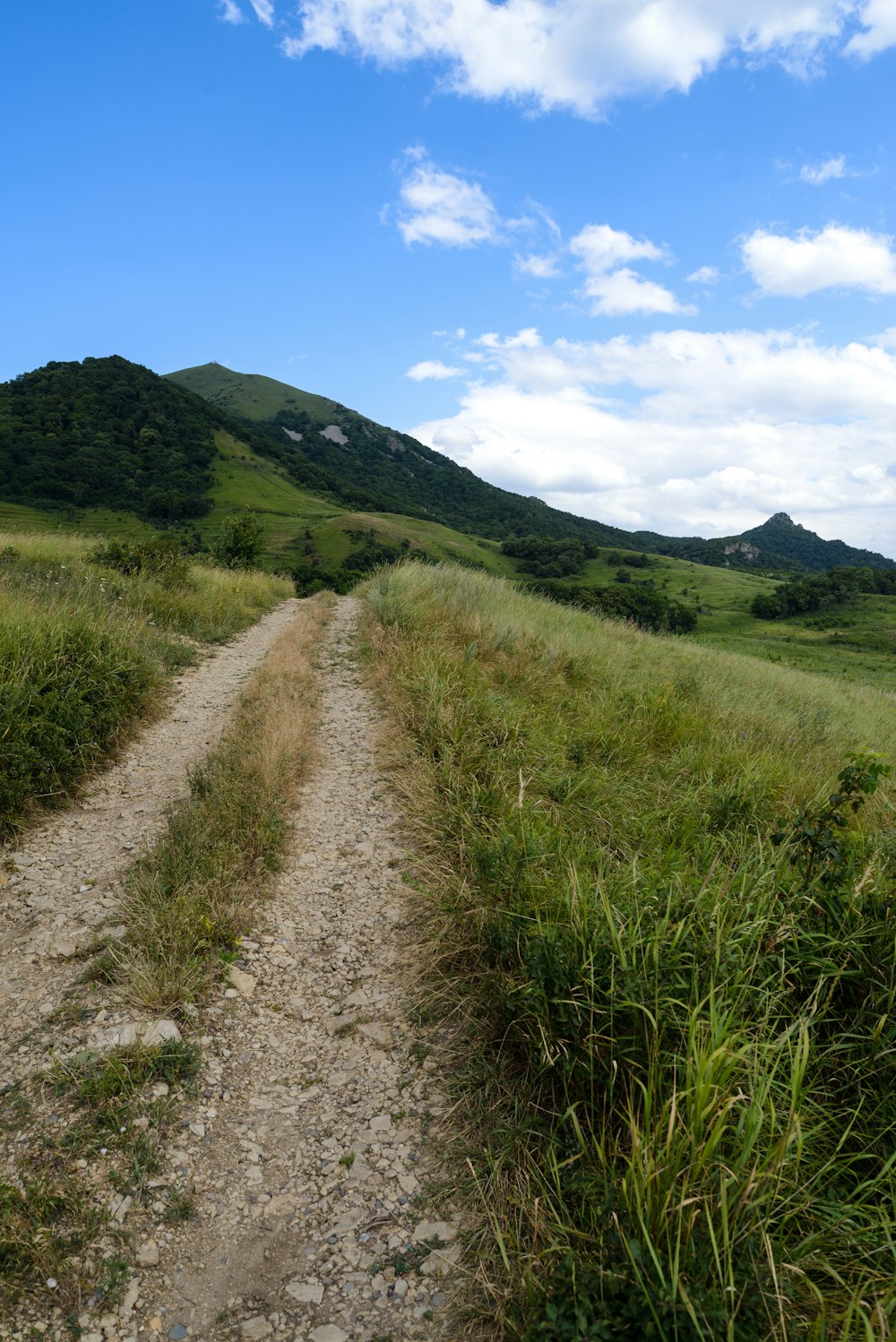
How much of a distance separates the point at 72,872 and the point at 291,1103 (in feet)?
9.28

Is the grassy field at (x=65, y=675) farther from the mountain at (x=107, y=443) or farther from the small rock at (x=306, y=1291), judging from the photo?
the mountain at (x=107, y=443)

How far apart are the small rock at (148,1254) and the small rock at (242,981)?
1.38m

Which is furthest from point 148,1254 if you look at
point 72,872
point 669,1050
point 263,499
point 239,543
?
point 263,499

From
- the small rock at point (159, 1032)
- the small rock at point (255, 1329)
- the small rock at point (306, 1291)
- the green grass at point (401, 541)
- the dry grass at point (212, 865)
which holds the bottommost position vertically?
the small rock at point (255, 1329)

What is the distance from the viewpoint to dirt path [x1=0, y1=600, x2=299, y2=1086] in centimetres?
353

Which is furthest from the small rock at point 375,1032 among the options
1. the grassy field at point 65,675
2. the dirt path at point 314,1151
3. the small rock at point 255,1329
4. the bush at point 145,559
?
the bush at point 145,559

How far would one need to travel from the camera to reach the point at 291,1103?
10.4ft

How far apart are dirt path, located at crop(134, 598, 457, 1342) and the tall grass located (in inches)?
13.5

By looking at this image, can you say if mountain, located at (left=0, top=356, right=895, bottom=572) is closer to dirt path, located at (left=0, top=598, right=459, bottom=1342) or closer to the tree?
the tree

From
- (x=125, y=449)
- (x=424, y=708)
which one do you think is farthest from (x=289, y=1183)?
(x=125, y=449)

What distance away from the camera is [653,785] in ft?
20.0

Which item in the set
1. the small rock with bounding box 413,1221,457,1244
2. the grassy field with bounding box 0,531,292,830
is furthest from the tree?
the small rock with bounding box 413,1221,457,1244

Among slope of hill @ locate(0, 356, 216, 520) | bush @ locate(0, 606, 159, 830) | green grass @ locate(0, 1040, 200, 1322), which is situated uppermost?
slope of hill @ locate(0, 356, 216, 520)

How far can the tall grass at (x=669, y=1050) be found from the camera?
1963mm
